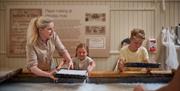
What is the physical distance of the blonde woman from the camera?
8.53 ft

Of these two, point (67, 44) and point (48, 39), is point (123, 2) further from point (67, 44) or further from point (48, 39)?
point (48, 39)

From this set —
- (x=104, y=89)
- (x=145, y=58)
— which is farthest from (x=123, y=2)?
(x=104, y=89)

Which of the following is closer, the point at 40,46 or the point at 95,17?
the point at 40,46

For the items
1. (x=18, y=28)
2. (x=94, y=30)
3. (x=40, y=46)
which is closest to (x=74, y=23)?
(x=94, y=30)

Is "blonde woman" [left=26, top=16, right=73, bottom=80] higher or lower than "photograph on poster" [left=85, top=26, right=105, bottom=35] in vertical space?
lower

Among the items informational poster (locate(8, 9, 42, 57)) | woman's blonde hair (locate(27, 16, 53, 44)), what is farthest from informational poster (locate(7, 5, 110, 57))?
woman's blonde hair (locate(27, 16, 53, 44))

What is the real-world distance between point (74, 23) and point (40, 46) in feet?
7.32

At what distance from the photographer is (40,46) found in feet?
8.95

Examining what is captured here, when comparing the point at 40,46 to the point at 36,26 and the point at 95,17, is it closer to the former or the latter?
the point at 36,26

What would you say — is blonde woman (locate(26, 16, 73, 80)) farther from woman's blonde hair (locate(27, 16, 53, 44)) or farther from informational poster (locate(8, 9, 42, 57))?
informational poster (locate(8, 9, 42, 57))

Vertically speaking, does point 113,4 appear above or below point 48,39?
above

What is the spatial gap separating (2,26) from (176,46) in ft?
9.41

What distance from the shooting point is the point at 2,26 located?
16.5 feet

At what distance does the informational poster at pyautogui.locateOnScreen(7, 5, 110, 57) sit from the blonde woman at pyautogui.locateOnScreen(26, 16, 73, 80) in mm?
2066
